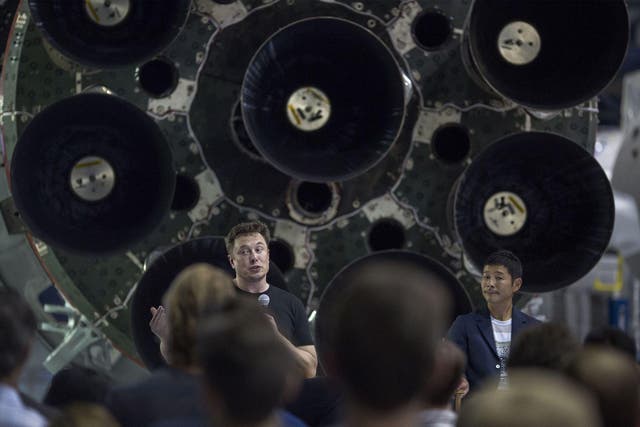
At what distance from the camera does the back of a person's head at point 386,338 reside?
2875 millimetres

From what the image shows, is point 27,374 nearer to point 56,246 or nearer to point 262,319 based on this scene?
point 56,246

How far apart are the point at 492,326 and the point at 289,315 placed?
1.21 m

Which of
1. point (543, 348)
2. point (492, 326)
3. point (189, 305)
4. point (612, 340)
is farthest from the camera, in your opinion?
point (492, 326)

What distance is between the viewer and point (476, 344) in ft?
21.4

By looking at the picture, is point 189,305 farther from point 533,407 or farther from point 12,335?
point 533,407

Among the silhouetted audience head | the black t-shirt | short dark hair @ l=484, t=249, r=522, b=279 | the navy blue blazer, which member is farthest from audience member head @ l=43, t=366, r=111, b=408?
short dark hair @ l=484, t=249, r=522, b=279

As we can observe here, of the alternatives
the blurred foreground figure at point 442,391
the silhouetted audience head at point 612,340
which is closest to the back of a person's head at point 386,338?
the blurred foreground figure at point 442,391

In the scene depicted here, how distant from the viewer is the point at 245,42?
719 cm

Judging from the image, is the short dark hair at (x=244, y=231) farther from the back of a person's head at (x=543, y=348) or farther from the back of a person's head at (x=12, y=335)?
the back of a person's head at (x=12, y=335)

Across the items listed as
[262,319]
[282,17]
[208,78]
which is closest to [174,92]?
[208,78]

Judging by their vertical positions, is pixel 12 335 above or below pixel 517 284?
above

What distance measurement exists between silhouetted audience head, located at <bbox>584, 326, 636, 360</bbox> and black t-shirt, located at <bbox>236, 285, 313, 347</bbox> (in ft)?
6.46

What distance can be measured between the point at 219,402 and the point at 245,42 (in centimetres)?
444

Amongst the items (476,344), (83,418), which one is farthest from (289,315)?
(83,418)
